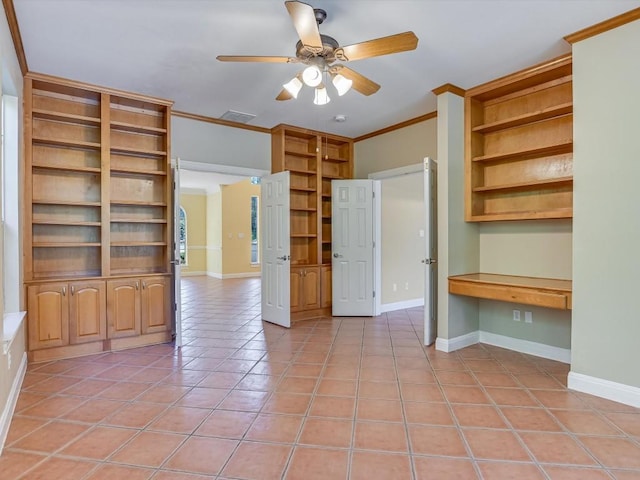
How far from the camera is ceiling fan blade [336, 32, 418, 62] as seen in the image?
2240 millimetres

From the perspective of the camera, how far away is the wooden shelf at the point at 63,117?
360cm

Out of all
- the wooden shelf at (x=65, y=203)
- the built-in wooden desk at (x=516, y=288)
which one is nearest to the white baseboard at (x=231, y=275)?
the wooden shelf at (x=65, y=203)

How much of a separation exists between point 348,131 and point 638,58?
11.1ft

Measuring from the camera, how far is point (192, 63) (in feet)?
10.7

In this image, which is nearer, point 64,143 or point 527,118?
point 527,118

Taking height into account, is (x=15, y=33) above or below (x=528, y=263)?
above

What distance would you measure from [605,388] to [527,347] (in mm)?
1014

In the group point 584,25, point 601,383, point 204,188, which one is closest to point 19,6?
point 584,25

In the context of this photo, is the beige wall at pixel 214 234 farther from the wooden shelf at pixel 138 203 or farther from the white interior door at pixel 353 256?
the wooden shelf at pixel 138 203

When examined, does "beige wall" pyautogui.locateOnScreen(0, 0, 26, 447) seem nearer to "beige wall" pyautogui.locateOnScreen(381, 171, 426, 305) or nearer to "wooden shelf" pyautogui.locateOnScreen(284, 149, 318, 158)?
"wooden shelf" pyautogui.locateOnScreen(284, 149, 318, 158)

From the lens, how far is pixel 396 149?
5.12 metres

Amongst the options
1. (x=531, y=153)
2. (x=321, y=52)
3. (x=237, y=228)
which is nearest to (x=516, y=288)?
(x=531, y=153)

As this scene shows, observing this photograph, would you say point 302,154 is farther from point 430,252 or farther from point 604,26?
point 604,26

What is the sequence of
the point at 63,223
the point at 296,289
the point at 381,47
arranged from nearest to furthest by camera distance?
the point at 381,47 → the point at 63,223 → the point at 296,289
